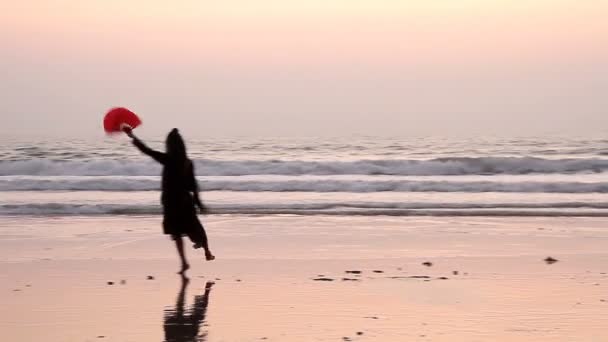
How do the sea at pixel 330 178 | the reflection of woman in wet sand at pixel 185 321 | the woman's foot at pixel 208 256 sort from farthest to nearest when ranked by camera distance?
Answer: 1. the sea at pixel 330 178
2. the woman's foot at pixel 208 256
3. the reflection of woman in wet sand at pixel 185 321

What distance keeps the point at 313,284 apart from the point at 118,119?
247cm

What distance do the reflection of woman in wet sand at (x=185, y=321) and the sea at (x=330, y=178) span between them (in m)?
9.05

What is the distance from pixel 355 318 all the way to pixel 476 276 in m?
2.60

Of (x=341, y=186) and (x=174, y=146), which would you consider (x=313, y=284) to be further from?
(x=341, y=186)

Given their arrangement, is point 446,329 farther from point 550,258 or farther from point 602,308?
point 550,258

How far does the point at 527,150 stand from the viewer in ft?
146

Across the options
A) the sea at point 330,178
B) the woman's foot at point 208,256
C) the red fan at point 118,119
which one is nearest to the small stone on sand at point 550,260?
the woman's foot at point 208,256

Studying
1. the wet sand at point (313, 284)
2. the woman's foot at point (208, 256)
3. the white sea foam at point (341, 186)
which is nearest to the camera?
the wet sand at point (313, 284)

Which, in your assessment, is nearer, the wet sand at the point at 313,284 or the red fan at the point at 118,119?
the wet sand at the point at 313,284

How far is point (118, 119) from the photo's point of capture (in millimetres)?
10047

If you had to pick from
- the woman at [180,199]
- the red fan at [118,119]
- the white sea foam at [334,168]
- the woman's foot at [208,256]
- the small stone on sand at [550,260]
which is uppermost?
the red fan at [118,119]

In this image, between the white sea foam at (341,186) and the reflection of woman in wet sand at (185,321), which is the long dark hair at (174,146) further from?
the white sea foam at (341,186)

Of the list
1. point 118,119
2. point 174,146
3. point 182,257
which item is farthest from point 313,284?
point 118,119

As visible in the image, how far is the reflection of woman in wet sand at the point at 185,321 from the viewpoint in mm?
7273
